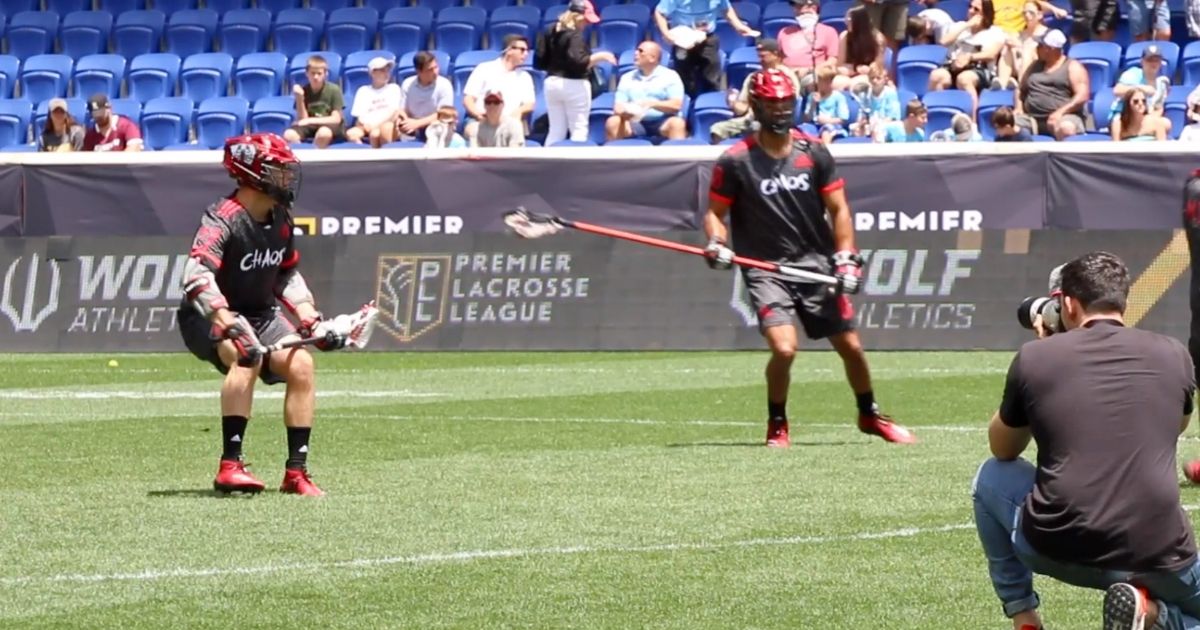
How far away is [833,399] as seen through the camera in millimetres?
17156

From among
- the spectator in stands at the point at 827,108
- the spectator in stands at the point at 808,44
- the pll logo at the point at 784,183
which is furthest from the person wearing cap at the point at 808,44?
the pll logo at the point at 784,183

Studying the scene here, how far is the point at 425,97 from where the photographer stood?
85.4ft

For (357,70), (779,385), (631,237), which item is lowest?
(357,70)

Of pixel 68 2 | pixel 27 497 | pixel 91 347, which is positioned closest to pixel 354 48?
pixel 68 2

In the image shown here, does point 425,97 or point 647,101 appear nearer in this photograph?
point 647,101

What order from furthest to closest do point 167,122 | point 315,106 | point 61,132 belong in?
point 167,122 → point 61,132 → point 315,106

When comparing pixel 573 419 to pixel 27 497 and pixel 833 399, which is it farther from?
pixel 27 497

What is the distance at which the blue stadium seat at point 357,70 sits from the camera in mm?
28469

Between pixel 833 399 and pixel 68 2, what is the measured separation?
1826cm

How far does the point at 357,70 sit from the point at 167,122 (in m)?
2.41

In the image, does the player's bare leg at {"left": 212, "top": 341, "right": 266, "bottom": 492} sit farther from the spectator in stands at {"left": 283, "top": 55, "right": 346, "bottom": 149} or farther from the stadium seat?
the stadium seat

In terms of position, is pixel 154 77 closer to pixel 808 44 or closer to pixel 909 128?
pixel 808 44

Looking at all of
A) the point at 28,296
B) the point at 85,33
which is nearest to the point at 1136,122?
the point at 28,296

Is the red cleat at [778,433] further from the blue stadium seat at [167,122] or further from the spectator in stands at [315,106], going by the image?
the blue stadium seat at [167,122]
